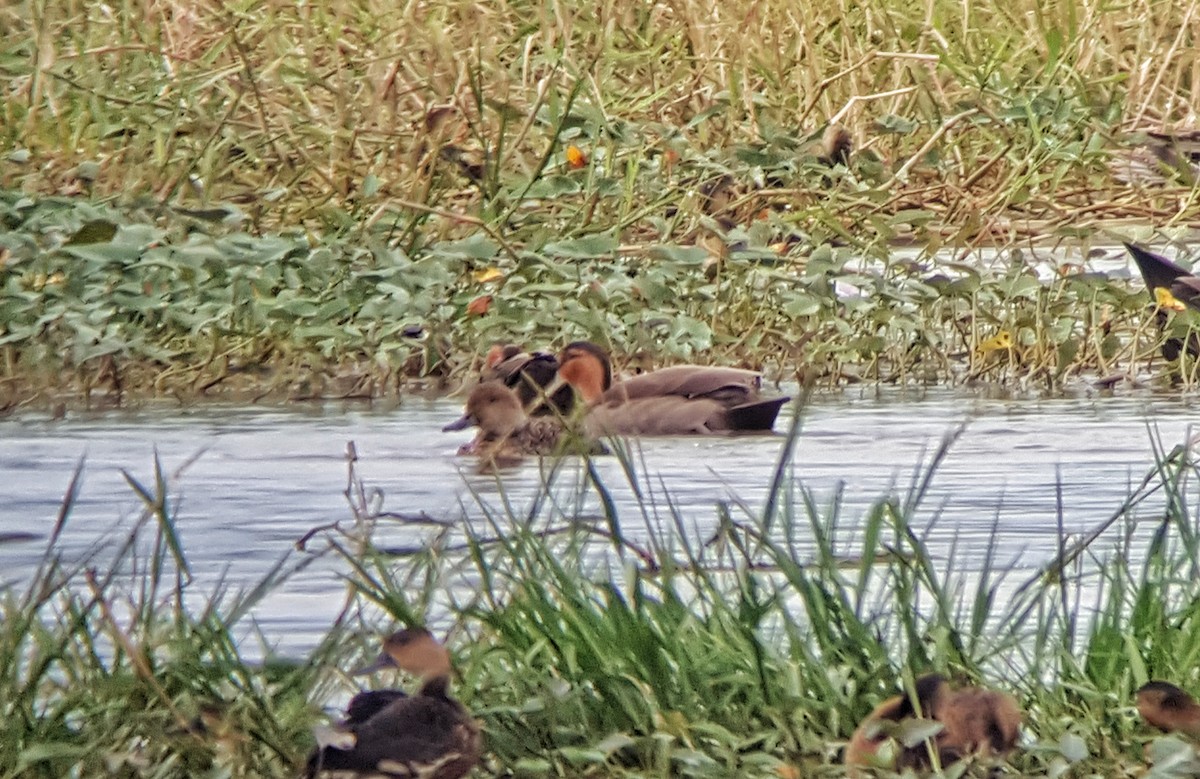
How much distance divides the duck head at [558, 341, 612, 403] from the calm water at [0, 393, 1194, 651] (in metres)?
0.21

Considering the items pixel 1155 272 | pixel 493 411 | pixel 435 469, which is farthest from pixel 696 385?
pixel 1155 272

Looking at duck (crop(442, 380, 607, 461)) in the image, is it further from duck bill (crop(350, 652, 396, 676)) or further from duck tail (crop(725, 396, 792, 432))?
duck bill (crop(350, 652, 396, 676))

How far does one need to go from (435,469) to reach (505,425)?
271 millimetres

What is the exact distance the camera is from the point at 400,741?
3451 mm

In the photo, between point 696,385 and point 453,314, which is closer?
point 696,385

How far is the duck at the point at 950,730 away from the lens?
3.47m

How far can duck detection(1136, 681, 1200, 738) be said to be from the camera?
11.4 ft

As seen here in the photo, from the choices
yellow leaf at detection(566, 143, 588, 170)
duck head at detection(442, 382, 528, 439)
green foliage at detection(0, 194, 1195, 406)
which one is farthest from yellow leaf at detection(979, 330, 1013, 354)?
yellow leaf at detection(566, 143, 588, 170)

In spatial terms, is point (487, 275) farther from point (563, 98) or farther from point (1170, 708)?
point (1170, 708)

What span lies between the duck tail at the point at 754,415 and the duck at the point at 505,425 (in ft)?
1.63

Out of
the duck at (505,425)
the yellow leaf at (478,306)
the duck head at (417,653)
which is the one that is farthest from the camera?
the yellow leaf at (478,306)

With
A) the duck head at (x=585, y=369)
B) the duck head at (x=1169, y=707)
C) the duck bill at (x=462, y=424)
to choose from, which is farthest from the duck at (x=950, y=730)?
the duck head at (x=585, y=369)

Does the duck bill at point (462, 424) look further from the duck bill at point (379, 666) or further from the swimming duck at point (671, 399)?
the duck bill at point (379, 666)

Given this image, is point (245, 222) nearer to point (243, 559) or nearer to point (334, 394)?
point (334, 394)
